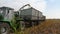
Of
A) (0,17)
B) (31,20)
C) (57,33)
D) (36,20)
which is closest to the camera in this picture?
(0,17)

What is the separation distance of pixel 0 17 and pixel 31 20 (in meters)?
6.53

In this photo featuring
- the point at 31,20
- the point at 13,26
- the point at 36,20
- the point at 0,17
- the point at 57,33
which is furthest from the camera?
the point at 36,20

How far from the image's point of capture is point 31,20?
14789 mm

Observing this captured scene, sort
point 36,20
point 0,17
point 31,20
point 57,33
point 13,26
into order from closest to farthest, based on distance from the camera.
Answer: point 0,17 < point 13,26 < point 57,33 < point 31,20 < point 36,20

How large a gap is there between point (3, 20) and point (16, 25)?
5.16 ft

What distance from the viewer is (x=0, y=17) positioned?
27.9 ft

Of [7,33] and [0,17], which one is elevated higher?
[0,17]

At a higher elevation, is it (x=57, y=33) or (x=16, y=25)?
(x=16, y=25)

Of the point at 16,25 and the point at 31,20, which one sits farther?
the point at 31,20

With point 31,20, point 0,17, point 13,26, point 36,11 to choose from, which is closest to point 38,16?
point 36,11

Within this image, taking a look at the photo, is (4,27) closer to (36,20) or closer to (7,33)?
(7,33)

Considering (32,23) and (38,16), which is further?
(38,16)

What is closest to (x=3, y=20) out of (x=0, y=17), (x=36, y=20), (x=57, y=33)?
(x=0, y=17)

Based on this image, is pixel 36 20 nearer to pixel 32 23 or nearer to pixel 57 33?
pixel 32 23
